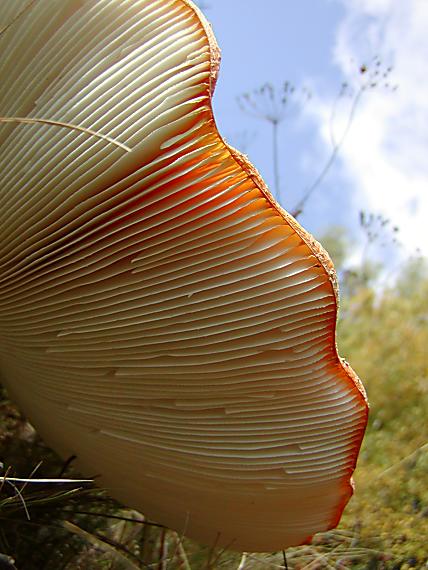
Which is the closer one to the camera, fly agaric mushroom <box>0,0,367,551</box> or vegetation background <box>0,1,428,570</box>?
fly agaric mushroom <box>0,0,367,551</box>

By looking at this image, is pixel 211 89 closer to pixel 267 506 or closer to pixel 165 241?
pixel 165 241

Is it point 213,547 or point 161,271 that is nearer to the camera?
point 161,271

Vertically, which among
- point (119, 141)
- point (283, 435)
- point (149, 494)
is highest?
point (119, 141)

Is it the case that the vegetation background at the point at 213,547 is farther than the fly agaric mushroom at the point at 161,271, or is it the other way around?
the vegetation background at the point at 213,547

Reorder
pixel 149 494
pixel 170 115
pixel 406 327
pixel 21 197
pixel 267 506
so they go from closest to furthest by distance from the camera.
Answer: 1. pixel 170 115
2. pixel 21 197
3. pixel 267 506
4. pixel 149 494
5. pixel 406 327

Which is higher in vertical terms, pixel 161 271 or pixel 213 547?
pixel 161 271

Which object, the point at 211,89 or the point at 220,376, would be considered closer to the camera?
the point at 211,89

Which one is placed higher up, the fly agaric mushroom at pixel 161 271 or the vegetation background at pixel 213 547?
the fly agaric mushroom at pixel 161 271

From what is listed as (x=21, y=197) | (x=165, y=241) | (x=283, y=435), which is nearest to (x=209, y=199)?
(x=165, y=241)
